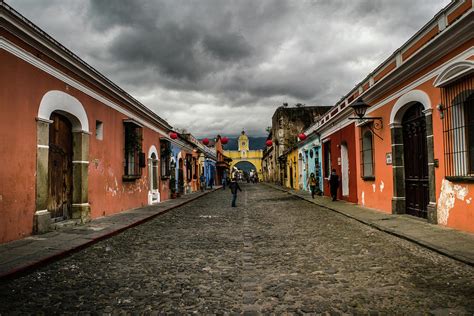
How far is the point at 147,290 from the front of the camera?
395 cm

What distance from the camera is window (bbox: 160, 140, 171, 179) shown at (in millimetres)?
18594

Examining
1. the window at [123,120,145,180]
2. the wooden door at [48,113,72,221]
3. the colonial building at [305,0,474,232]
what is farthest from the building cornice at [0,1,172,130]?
the colonial building at [305,0,474,232]

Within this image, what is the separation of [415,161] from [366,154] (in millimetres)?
3368

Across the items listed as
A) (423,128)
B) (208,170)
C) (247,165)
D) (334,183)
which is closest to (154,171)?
(334,183)

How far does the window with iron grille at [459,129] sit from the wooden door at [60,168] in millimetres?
8910

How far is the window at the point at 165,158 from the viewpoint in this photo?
18594 mm

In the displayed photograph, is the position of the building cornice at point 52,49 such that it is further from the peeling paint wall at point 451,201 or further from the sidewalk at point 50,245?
the peeling paint wall at point 451,201

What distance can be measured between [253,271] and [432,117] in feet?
19.4

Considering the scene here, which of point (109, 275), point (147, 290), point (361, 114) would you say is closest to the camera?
point (147, 290)

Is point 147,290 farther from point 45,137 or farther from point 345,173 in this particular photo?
point 345,173

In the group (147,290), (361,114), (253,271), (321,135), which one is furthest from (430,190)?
(321,135)

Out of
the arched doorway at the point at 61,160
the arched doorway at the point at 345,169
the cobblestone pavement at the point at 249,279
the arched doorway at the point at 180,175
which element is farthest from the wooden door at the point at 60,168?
the arched doorway at the point at 180,175

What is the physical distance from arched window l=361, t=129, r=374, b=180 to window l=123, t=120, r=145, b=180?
8.44 meters

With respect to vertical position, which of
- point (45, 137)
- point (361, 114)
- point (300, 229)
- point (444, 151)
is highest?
point (361, 114)
